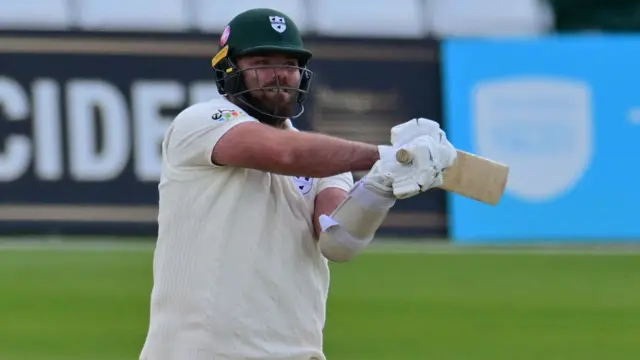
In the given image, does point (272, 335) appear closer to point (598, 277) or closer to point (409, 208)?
point (598, 277)

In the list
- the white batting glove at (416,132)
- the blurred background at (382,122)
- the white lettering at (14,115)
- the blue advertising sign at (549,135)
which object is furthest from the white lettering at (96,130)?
the white batting glove at (416,132)

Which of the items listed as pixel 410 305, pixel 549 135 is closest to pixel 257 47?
pixel 410 305

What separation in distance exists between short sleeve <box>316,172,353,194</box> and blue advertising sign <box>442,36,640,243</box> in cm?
1058

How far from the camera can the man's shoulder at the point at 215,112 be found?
12.3 feet

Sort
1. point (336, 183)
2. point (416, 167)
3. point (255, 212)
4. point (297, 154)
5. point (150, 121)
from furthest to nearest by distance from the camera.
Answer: point (150, 121) < point (336, 183) < point (255, 212) < point (297, 154) < point (416, 167)

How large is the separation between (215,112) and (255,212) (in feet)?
1.00

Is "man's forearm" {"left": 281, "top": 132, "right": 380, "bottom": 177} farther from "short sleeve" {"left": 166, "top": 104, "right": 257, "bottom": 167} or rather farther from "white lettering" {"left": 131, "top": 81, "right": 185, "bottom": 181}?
"white lettering" {"left": 131, "top": 81, "right": 185, "bottom": 181}

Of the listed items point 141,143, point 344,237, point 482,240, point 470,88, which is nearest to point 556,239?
point 482,240

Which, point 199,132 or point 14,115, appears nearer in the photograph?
point 199,132

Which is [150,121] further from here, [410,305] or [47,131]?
[410,305]

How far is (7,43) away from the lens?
14477 mm

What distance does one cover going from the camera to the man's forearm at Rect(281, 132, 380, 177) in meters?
3.60

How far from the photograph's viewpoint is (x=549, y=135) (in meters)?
14.7

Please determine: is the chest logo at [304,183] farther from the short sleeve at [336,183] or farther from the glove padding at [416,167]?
the glove padding at [416,167]
